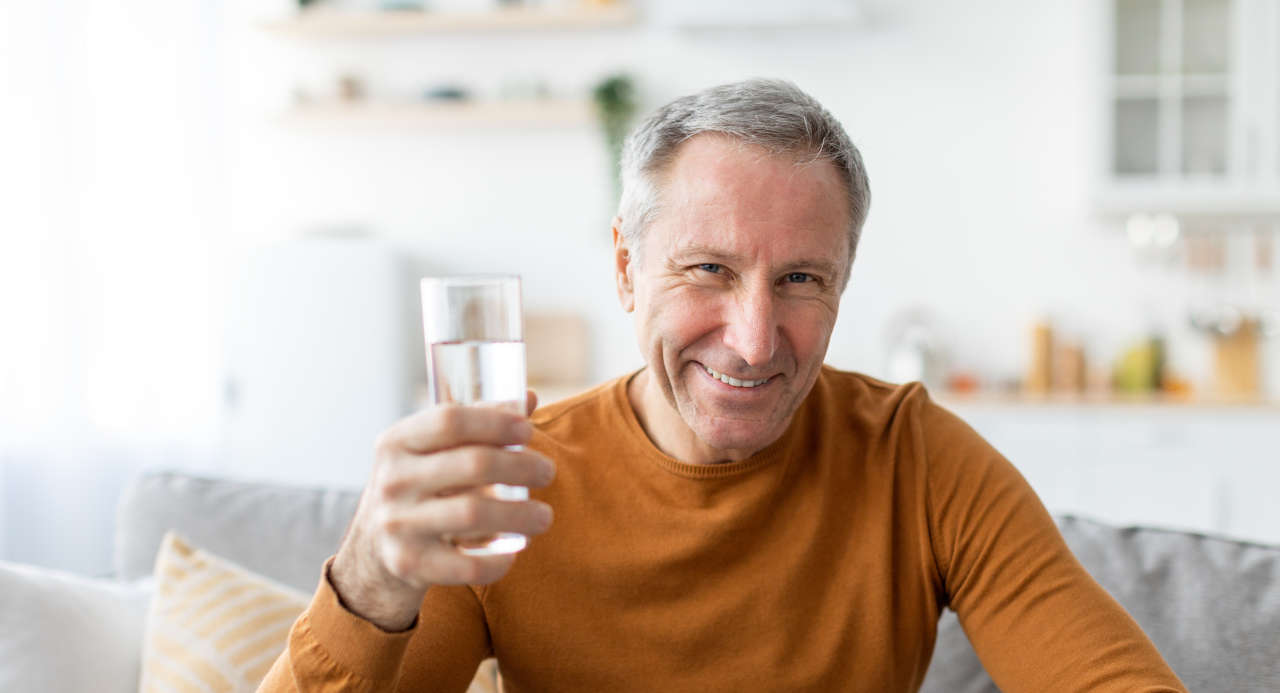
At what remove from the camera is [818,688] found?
119cm

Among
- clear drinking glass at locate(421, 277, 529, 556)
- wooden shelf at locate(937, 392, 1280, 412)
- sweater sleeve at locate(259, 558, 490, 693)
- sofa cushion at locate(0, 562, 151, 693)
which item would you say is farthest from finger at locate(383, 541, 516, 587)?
wooden shelf at locate(937, 392, 1280, 412)

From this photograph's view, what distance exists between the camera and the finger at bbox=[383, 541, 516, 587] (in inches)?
28.8

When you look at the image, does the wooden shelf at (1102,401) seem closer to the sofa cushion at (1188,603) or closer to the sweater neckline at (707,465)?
the sofa cushion at (1188,603)

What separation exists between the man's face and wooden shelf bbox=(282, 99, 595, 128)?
2923 millimetres

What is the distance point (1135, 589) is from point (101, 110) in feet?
11.4

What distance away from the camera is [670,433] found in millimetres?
1259

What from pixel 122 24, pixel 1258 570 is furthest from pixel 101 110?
pixel 1258 570

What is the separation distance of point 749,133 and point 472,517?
0.57 metres

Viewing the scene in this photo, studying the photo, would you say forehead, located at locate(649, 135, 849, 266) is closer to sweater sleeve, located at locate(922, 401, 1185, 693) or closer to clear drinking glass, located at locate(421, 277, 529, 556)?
sweater sleeve, located at locate(922, 401, 1185, 693)

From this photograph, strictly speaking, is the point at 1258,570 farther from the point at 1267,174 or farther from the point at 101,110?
the point at 101,110

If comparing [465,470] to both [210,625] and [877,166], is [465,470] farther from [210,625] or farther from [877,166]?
[877,166]

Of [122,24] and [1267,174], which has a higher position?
[122,24]

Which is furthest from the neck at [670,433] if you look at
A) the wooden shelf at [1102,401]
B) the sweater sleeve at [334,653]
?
the wooden shelf at [1102,401]

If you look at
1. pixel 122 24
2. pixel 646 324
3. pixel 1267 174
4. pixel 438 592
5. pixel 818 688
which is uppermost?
pixel 122 24
